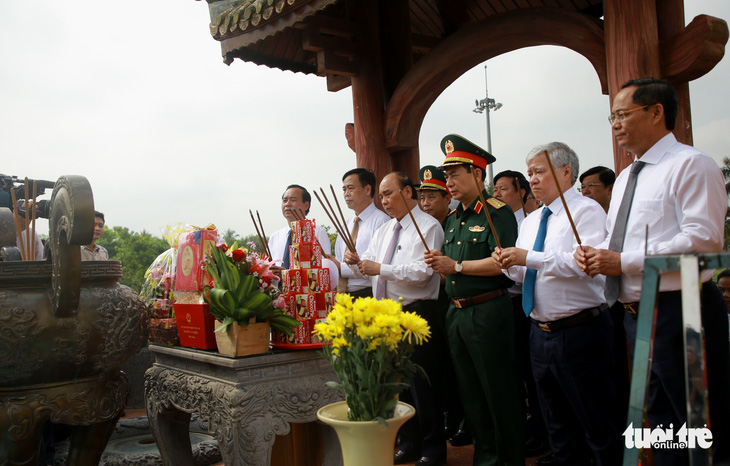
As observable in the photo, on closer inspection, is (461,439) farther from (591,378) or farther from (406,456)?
(591,378)

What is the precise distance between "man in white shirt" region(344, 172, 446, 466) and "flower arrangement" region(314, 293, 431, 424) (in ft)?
4.94

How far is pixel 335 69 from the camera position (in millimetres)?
4621

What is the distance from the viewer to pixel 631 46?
118 inches

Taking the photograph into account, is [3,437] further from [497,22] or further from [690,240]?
[497,22]

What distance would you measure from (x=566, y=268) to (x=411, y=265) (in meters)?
0.92

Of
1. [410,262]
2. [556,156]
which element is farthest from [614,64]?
[410,262]

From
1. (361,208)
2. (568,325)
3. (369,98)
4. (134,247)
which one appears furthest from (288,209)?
(134,247)

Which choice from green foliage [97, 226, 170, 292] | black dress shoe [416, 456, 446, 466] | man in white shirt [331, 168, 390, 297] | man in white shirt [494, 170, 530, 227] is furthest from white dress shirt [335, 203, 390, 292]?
green foliage [97, 226, 170, 292]

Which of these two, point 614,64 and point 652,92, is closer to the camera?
point 652,92

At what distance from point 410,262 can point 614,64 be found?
60.8 inches

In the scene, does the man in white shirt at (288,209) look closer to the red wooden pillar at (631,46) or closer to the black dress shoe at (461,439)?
the black dress shoe at (461,439)

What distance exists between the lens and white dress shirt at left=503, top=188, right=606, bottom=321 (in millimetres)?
2383

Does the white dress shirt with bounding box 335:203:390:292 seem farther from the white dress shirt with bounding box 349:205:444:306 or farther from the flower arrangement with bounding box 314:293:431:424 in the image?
the flower arrangement with bounding box 314:293:431:424

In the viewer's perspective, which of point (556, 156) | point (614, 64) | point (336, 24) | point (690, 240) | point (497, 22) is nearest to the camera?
point (690, 240)
